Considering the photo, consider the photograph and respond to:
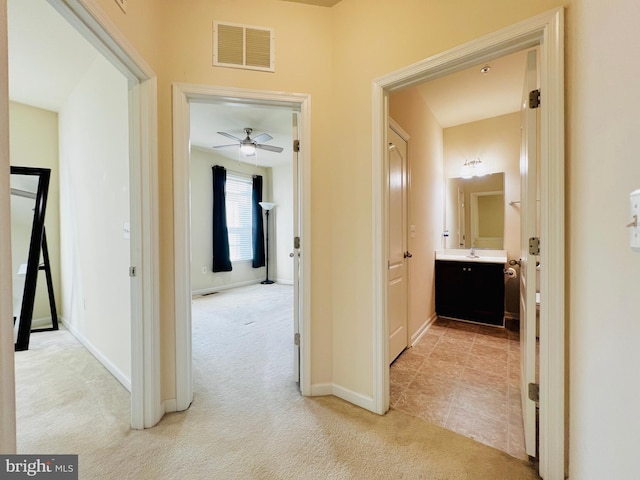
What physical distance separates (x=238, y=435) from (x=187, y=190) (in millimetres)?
1502

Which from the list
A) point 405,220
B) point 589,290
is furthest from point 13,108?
point 589,290

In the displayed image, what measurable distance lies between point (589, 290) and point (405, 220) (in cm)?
177

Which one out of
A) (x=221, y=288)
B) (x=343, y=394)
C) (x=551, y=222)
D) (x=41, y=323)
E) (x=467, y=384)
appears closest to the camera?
(x=551, y=222)

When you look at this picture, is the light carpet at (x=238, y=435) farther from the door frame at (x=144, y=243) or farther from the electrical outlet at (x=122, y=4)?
the electrical outlet at (x=122, y=4)

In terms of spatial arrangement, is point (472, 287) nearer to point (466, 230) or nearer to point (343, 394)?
point (466, 230)

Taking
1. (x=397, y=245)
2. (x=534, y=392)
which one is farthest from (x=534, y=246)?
(x=397, y=245)

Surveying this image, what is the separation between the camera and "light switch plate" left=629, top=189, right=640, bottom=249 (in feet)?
1.99

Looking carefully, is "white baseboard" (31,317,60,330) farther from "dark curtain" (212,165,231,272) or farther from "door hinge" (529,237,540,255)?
"door hinge" (529,237,540,255)

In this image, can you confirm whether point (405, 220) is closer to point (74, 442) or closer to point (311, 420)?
point (311, 420)

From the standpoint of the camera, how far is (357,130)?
182cm

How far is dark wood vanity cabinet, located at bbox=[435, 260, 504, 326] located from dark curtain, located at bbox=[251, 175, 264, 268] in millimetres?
4065

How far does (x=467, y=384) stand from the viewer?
82.8 inches

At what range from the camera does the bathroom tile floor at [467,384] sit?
163 cm

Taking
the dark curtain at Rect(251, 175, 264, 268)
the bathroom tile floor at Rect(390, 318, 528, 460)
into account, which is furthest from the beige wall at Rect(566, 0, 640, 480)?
the dark curtain at Rect(251, 175, 264, 268)
